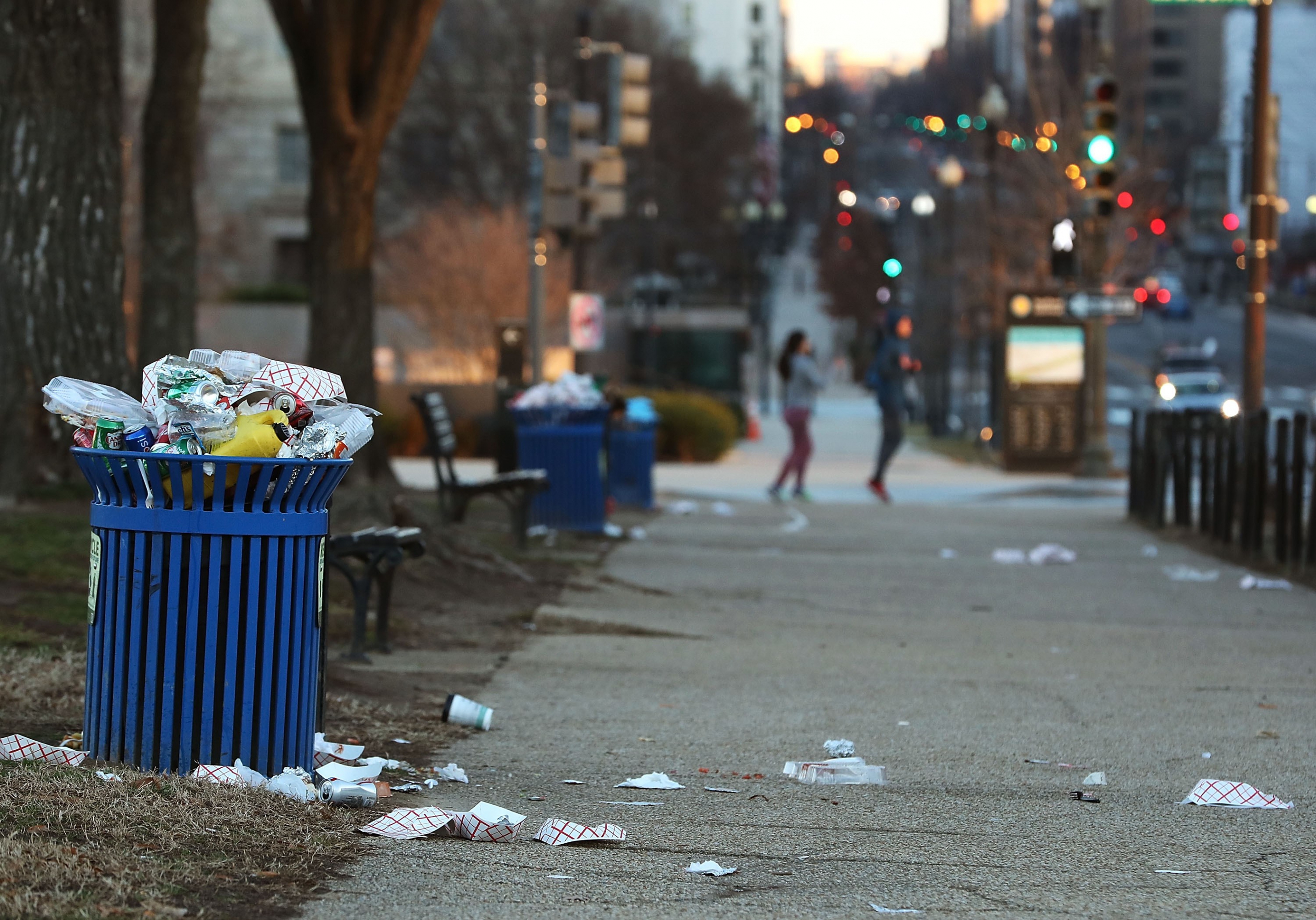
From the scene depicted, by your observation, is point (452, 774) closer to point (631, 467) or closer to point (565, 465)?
point (565, 465)

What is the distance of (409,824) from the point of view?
512 cm

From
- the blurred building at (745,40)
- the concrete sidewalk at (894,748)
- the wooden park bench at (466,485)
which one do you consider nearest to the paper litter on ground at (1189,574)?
the concrete sidewalk at (894,748)

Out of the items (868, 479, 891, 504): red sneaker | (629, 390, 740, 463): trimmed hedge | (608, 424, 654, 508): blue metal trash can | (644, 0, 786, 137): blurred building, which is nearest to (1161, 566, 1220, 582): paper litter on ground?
(608, 424, 654, 508): blue metal trash can

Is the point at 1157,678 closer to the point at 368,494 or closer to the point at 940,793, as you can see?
the point at 940,793

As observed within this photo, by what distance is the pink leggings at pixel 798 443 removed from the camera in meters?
20.8

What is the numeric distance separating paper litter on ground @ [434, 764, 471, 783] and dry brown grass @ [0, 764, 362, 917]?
29.1 inches

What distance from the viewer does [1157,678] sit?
29.3 ft

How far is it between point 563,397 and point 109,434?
33.0 feet

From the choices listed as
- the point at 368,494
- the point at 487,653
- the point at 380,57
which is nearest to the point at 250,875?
the point at 487,653

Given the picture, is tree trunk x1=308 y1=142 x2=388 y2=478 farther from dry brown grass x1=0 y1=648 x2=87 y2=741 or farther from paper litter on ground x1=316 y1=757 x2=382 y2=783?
paper litter on ground x1=316 y1=757 x2=382 y2=783

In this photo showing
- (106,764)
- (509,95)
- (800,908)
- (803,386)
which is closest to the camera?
(800,908)

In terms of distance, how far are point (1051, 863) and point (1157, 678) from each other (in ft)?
13.4

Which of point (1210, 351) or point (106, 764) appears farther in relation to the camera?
point (1210, 351)

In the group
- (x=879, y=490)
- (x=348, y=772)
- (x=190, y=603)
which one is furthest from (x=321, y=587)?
(x=879, y=490)
